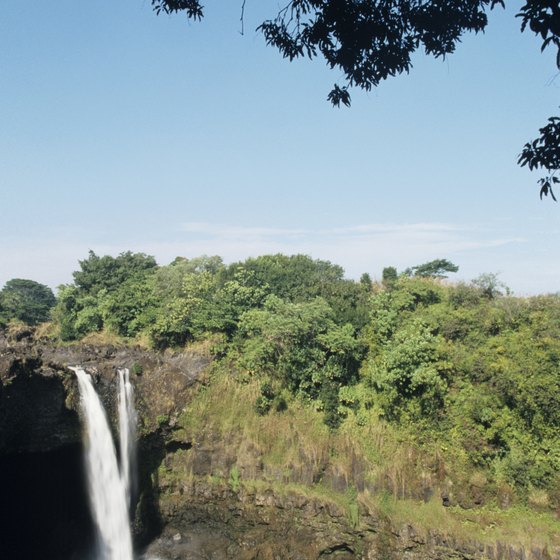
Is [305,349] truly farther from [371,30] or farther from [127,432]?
[371,30]

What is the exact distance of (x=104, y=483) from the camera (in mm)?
19891

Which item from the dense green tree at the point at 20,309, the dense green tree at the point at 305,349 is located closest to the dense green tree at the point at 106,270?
the dense green tree at the point at 20,309

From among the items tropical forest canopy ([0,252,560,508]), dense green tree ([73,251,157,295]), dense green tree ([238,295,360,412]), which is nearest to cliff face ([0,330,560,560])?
tropical forest canopy ([0,252,560,508])

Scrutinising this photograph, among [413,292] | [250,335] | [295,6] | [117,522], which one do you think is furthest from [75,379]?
[295,6]

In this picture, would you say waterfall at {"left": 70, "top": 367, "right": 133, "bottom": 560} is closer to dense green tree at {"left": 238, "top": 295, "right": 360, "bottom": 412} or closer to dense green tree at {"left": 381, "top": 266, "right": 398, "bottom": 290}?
dense green tree at {"left": 238, "top": 295, "right": 360, "bottom": 412}

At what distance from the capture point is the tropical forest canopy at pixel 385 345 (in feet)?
60.5

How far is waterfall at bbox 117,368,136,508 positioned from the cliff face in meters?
0.45

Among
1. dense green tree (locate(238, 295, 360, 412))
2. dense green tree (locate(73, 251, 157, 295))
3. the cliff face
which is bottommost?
the cliff face

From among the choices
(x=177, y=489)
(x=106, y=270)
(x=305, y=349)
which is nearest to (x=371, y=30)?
(x=305, y=349)

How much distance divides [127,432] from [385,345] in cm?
1279

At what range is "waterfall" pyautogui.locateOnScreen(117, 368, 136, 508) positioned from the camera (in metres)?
20.9

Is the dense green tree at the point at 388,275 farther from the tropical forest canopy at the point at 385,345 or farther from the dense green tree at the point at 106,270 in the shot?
the dense green tree at the point at 106,270

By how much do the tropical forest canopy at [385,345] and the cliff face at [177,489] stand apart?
2.79 m

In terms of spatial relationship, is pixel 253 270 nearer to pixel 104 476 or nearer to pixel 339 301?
pixel 339 301
